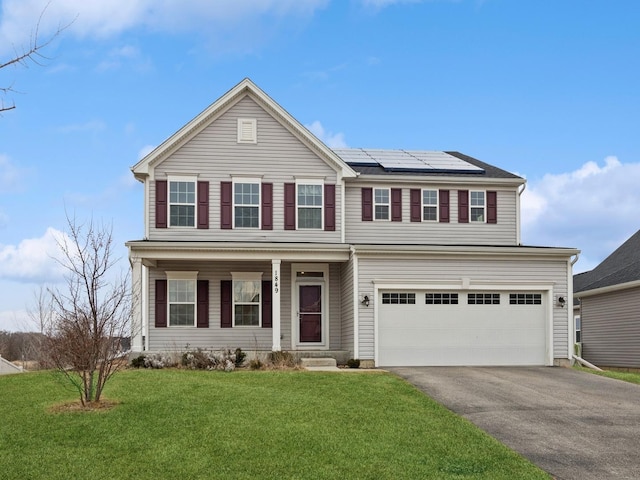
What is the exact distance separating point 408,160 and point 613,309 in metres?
9.23

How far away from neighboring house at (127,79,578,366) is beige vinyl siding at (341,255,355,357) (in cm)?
9

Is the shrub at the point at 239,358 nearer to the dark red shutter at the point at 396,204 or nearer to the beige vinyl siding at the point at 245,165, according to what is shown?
the beige vinyl siding at the point at 245,165

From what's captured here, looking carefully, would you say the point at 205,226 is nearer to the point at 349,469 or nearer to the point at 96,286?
the point at 96,286

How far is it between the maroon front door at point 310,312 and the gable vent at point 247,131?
16.0 ft

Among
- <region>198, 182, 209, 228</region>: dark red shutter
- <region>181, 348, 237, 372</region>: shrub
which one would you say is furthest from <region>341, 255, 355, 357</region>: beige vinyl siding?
<region>198, 182, 209, 228</region>: dark red shutter

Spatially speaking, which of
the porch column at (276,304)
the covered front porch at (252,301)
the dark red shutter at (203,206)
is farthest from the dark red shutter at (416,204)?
the dark red shutter at (203,206)

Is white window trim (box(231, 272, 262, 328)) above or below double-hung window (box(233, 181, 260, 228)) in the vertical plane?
below

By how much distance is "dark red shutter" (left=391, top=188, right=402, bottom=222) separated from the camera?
74.7 feet

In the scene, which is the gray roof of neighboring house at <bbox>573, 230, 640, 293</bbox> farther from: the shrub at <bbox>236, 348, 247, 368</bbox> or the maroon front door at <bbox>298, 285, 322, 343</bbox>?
the shrub at <bbox>236, 348, 247, 368</bbox>

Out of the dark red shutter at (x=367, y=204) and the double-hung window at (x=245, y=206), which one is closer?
the double-hung window at (x=245, y=206)

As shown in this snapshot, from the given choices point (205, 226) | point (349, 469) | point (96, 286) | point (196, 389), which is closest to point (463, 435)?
point (349, 469)

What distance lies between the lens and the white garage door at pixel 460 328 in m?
19.7

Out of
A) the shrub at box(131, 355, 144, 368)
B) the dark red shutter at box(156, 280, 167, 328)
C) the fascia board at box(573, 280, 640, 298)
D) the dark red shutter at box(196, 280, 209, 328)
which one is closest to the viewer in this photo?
the shrub at box(131, 355, 144, 368)

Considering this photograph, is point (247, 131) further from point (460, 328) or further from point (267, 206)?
point (460, 328)
